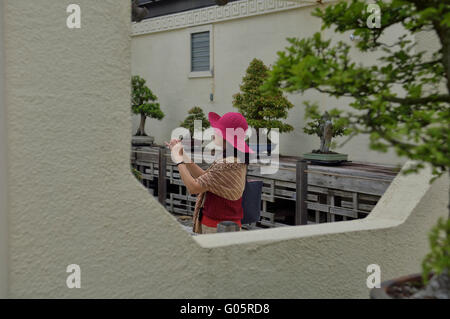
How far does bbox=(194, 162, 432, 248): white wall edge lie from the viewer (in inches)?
85.7

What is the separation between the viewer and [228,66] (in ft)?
26.8

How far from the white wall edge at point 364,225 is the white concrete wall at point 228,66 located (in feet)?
10.6

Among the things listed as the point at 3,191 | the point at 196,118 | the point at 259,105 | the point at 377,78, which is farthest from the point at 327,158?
the point at 3,191

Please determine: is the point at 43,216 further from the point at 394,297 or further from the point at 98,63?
the point at 394,297

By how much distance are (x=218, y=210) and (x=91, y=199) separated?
1.23m

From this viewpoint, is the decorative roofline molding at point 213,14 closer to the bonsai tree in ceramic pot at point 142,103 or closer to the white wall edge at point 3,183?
the bonsai tree in ceramic pot at point 142,103

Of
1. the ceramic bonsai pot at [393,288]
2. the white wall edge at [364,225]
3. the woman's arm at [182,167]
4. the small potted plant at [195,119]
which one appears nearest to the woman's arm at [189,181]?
the woman's arm at [182,167]

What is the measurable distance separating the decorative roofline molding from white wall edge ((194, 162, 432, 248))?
14.2 feet

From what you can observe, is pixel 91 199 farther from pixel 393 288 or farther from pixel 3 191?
pixel 393 288

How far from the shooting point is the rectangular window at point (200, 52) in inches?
339

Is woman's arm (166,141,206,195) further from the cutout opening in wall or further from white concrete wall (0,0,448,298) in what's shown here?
the cutout opening in wall

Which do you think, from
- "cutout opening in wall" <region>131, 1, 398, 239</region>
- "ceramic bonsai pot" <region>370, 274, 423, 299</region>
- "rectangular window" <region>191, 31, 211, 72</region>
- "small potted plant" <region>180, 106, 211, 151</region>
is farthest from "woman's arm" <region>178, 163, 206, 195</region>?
"rectangular window" <region>191, 31, 211, 72</region>

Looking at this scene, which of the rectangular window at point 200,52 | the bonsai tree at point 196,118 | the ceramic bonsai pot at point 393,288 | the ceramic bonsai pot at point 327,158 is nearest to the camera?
the ceramic bonsai pot at point 393,288

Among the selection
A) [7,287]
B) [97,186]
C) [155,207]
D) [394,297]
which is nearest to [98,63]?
[97,186]
